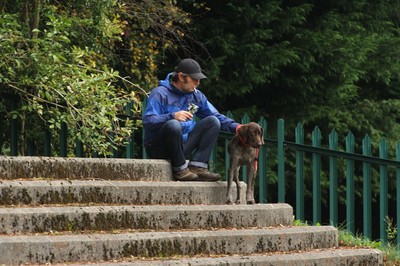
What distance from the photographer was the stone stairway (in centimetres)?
835

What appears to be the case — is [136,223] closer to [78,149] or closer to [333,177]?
[333,177]

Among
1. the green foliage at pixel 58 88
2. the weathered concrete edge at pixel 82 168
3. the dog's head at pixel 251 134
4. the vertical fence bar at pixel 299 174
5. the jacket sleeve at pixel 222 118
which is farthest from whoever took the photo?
the green foliage at pixel 58 88

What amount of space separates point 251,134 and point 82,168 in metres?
1.44

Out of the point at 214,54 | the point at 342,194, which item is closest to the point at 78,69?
the point at 214,54

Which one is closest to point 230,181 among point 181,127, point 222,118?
point 181,127

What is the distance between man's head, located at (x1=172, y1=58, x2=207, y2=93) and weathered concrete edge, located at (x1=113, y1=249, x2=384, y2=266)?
72.1 inches

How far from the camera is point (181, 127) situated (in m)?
10.1

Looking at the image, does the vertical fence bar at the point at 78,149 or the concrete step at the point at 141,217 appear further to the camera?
the vertical fence bar at the point at 78,149

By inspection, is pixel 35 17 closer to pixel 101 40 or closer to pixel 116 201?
pixel 101 40

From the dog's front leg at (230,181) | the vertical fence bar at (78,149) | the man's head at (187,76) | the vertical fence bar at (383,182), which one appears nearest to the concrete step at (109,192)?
the dog's front leg at (230,181)

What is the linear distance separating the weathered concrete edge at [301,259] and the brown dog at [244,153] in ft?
2.92

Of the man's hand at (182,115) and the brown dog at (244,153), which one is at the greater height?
the man's hand at (182,115)

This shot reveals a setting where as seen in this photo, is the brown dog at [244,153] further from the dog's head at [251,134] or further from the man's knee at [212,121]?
the man's knee at [212,121]

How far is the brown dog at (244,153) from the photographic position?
31.9 feet
